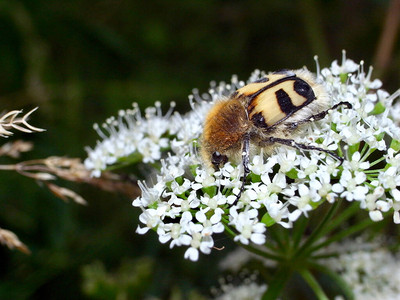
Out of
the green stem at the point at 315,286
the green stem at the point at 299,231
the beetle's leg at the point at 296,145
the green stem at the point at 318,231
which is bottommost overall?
the green stem at the point at 315,286

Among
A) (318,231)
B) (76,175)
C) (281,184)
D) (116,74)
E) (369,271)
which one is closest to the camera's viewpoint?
(281,184)

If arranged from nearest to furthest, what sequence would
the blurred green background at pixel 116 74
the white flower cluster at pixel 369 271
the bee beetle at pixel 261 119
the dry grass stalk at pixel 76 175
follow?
the bee beetle at pixel 261 119
the dry grass stalk at pixel 76 175
the white flower cluster at pixel 369 271
the blurred green background at pixel 116 74

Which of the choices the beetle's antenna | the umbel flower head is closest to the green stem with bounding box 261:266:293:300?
the umbel flower head

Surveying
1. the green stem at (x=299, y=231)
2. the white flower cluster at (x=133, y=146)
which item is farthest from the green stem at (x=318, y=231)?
the white flower cluster at (x=133, y=146)

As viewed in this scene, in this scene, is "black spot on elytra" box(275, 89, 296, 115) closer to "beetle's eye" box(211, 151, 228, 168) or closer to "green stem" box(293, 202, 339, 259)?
"beetle's eye" box(211, 151, 228, 168)

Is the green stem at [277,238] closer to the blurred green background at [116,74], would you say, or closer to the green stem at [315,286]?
the green stem at [315,286]

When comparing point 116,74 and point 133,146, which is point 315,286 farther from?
point 116,74

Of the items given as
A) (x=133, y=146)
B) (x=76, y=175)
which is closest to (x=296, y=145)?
(x=133, y=146)

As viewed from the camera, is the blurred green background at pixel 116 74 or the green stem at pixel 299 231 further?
the blurred green background at pixel 116 74
